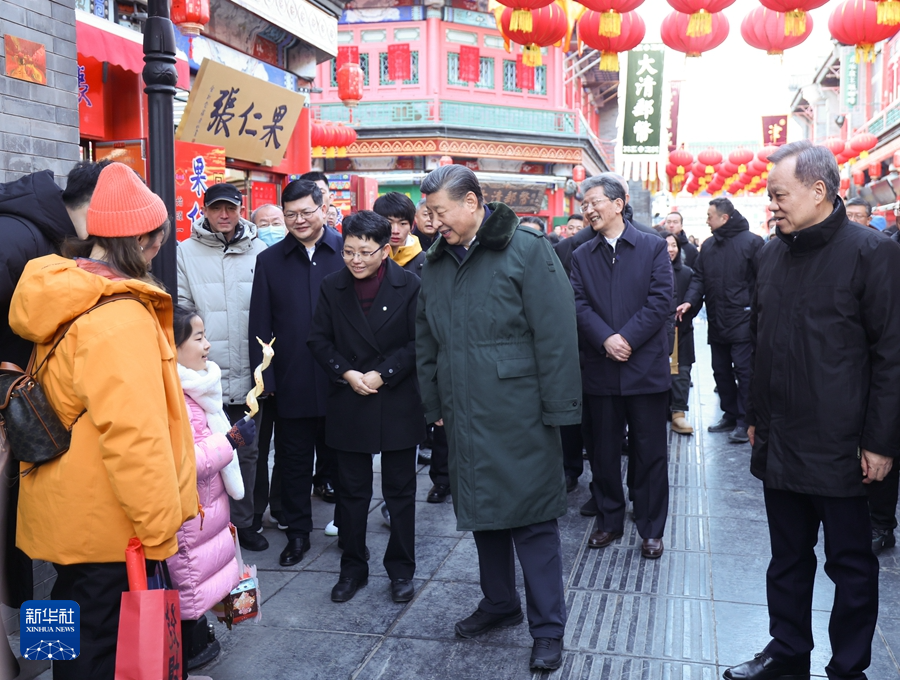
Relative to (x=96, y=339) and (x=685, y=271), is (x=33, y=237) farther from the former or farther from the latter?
(x=685, y=271)

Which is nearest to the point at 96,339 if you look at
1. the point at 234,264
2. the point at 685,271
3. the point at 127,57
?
the point at 234,264

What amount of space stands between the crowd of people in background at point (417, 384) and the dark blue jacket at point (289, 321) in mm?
13

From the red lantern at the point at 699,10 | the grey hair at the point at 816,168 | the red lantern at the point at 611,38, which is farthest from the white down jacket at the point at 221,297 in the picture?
the red lantern at the point at 699,10

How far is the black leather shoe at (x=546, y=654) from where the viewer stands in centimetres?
343

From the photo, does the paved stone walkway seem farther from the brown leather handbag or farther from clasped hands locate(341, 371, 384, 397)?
the brown leather handbag

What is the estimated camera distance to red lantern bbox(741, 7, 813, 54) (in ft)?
30.0

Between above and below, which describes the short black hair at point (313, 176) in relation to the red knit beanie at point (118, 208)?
above

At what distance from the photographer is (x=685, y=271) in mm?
8336

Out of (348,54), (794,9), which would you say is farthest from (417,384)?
(348,54)

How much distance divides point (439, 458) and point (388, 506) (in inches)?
70.7

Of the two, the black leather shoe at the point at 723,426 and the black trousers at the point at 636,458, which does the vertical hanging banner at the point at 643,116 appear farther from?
the black trousers at the point at 636,458

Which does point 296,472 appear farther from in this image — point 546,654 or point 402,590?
point 546,654

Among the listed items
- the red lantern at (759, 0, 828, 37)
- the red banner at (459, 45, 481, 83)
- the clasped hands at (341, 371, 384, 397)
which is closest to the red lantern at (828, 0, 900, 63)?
the red lantern at (759, 0, 828, 37)

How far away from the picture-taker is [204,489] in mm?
3270
